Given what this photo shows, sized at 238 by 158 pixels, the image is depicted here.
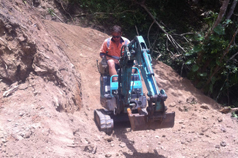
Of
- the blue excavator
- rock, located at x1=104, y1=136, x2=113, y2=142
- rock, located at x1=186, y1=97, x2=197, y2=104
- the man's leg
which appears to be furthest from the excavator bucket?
rock, located at x1=186, y1=97, x2=197, y2=104

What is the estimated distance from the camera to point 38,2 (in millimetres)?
9664

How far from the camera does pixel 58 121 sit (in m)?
3.99

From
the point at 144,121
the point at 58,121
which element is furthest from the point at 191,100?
the point at 58,121

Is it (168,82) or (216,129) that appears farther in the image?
(168,82)

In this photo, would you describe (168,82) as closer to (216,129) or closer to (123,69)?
(216,129)

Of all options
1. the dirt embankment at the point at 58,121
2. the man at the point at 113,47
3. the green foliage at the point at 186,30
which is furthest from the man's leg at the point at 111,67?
the green foliage at the point at 186,30

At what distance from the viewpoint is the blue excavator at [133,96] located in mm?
3799

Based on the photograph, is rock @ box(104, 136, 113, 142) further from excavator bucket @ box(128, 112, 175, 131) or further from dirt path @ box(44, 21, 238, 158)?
excavator bucket @ box(128, 112, 175, 131)

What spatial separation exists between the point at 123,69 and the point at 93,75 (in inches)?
132

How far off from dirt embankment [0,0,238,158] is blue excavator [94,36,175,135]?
38 centimetres

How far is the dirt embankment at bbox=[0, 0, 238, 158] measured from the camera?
350cm

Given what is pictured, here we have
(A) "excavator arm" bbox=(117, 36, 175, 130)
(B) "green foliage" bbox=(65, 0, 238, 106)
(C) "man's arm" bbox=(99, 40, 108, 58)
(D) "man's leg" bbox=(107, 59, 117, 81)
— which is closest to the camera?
(A) "excavator arm" bbox=(117, 36, 175, 130)

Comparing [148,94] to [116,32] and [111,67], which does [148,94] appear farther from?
[116,32]

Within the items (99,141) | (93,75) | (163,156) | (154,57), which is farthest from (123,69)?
(154,57)
